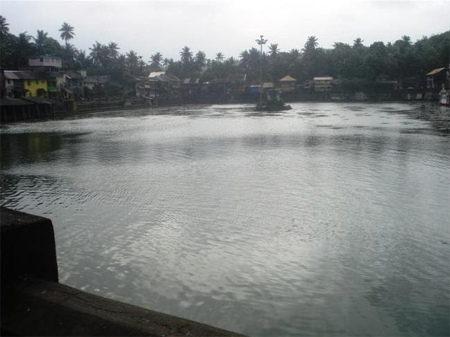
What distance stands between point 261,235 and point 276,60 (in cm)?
9500

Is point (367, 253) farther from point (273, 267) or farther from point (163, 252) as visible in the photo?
point (163, 252)

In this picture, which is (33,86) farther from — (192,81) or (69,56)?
(192,81)

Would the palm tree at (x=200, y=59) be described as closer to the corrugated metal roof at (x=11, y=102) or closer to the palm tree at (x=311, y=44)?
the palm tree at (x=311, y=44)

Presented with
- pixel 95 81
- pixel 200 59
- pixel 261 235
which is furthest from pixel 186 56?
pixel 261 235

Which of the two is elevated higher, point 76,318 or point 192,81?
point 192,81

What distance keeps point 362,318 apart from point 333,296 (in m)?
0.69

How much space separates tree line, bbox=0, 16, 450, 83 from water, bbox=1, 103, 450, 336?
2235 inches

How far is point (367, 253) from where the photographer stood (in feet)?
26.9

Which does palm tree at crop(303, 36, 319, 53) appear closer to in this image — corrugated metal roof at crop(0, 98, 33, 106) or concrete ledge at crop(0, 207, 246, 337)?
corrugated metal roof at crop(0, 98, 33, 106)

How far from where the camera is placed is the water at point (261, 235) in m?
6.30

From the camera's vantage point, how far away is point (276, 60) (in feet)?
326

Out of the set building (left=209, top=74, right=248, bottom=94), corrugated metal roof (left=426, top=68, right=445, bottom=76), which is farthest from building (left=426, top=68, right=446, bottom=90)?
building (left=209, top=74, right=248, bottom=94)

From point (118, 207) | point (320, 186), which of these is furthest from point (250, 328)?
point (320, 186)

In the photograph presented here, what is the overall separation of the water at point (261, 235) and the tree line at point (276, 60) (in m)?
56.8
